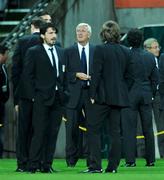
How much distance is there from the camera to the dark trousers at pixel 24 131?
65.3 ft

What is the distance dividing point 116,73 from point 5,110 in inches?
360

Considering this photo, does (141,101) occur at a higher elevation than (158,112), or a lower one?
higher

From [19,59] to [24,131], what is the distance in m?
1.11

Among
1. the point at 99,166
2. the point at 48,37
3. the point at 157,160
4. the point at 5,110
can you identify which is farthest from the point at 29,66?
the point at 5,110

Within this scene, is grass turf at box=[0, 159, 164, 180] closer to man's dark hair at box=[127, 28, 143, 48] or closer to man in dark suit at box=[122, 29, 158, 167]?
man in dark suit at box=[122, 29, 158, 167]

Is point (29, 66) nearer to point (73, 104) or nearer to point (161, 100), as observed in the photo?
point (73, 104)

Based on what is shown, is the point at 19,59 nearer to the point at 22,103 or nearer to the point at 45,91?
the point at 22,103

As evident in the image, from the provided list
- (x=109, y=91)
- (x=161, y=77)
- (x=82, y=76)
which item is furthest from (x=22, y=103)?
(x=161, y=77)

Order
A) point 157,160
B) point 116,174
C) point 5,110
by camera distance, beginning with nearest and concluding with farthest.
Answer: point 116,174 → point 157,160 → point 5,110

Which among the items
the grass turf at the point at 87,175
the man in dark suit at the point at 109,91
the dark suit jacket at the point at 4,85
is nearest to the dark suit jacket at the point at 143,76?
the grass turf at the point at 87,175

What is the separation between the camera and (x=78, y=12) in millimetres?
28797

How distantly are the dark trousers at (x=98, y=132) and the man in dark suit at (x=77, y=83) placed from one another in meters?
2.68

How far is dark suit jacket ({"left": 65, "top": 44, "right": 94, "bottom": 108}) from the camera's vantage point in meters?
22.4

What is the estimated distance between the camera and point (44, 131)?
771 inches
